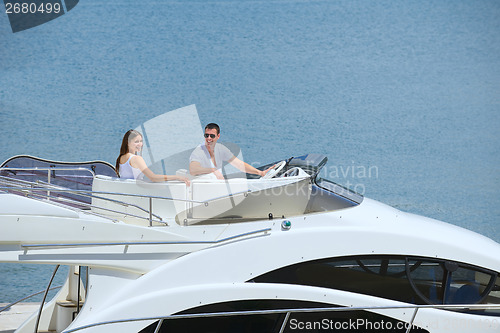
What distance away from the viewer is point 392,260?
2.86 metres

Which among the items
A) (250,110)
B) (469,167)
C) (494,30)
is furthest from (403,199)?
(494,30)

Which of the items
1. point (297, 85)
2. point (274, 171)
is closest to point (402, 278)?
point (274, 171)

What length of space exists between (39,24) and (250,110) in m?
4.80

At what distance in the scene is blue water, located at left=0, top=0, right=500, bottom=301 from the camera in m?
11.3

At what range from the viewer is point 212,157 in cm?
412

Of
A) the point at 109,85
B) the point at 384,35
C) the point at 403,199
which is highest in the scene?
the point at 384,35

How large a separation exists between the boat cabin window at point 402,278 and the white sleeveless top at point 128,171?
4.55 ft

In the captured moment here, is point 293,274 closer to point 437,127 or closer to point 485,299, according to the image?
point 485,299

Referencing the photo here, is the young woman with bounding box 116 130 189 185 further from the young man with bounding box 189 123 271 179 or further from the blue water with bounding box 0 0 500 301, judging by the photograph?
the blue water with bounding box 0 0 500 301

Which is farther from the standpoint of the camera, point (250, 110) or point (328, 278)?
point (250, 110)

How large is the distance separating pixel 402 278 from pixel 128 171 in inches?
76.5

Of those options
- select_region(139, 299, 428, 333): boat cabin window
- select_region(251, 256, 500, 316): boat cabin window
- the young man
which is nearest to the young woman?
the young man

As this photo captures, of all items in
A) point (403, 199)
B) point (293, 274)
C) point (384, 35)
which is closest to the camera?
point (293, 274)

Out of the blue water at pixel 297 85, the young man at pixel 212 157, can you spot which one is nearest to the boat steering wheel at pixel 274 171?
the young man at pixel 212 157
